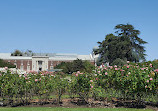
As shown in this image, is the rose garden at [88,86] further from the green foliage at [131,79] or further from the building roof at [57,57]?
the building roof at [57,57]

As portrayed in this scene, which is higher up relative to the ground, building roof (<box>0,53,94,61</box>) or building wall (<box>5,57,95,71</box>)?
building roof (<box>0,53,94,61</box>)

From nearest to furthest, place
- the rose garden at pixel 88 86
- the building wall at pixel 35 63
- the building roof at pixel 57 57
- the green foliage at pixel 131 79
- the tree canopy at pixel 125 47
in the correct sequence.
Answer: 1. the green foliage at pixel 131 79
2. the rose garden at pixel 88 86
3. the tree canopy at pixel 125 47
4. the building wall at pixel 35 63
5. the building roof at pixel 57 57

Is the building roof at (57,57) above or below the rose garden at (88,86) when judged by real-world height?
above

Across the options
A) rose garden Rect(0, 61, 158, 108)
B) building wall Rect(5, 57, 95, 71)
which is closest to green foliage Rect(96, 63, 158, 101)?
rose garden Rect(0, 61, 158, 108)

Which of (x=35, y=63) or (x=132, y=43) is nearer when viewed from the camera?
(x=132, y=43)

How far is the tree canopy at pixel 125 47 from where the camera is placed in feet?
114

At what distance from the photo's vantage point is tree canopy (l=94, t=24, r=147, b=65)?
34781 millimetres

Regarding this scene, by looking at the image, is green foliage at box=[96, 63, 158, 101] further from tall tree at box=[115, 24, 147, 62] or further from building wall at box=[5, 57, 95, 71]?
building wall at box=[5, 57, 95, 71]

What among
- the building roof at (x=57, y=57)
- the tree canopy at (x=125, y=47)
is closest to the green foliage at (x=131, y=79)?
the tree canopy at (x=125, y=47)

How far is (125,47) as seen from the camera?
114ft

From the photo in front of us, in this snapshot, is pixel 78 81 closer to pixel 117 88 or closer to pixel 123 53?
pixel 117 88

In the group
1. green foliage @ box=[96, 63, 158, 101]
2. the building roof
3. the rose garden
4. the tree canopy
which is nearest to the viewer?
green foliage @ box=[96, 63, 158, 101]

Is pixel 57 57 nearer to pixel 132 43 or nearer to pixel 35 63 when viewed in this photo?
pixel 35 63

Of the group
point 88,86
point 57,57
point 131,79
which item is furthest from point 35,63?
point 131,79
